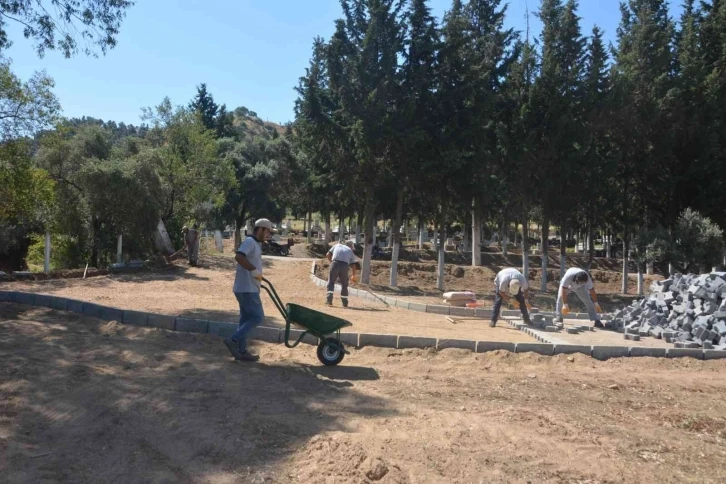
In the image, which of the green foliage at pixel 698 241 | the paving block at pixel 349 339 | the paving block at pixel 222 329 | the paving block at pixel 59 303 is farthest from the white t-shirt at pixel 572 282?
the green foliage at pixel 698 241

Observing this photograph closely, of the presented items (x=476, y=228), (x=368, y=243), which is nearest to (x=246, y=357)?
(x=368, y=243)

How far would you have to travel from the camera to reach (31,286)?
45.6ft

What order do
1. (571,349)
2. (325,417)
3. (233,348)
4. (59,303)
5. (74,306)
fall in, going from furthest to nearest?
(59,303), (74,306), (571,349), (233,348), (325,417)

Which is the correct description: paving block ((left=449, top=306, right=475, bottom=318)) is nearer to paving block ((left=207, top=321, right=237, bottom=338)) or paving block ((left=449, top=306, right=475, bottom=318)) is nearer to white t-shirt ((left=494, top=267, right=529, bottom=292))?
white t-shirt ((left=494, top=267, right=529, bottom=292))

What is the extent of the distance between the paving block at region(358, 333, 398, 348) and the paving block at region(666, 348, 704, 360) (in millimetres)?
4557

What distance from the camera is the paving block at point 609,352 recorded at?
9.09 meters

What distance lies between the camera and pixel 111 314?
914 cm

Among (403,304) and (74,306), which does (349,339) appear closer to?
(74,306)

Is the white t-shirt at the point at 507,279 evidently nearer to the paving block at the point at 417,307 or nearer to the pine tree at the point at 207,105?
the paving block at the point at 417,307

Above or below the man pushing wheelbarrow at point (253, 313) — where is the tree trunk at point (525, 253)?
above

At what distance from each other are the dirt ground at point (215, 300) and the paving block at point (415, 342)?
2.75 feet

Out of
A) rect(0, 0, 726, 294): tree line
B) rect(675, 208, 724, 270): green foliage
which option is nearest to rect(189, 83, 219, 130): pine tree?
rect(0, 0, 726, 294): tree line

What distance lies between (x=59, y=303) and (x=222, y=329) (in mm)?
3346

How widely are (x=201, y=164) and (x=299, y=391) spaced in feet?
68.9
